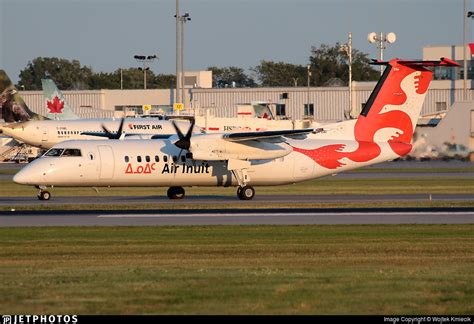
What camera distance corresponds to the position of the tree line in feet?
438

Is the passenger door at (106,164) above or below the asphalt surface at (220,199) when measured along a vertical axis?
above

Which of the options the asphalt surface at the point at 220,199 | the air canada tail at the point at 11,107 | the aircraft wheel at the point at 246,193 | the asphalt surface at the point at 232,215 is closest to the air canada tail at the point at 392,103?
the asphalt surface at the point at 220,199

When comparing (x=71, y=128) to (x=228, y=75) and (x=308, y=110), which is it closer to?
(x=308, y=110)

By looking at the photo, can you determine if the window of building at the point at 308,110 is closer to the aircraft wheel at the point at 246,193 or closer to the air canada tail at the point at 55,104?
the air canada tail at the point at 55,104

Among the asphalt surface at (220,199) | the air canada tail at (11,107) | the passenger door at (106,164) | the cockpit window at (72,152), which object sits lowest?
the asphalt surface at (220,199)

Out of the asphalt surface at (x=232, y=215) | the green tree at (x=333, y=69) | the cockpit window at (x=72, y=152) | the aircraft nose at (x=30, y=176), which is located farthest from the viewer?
the green tree at (x=333, y=69)

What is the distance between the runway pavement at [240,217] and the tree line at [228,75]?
10041cm

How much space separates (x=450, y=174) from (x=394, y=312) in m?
38.2

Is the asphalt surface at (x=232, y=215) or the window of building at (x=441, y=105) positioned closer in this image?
the asphalt surface at (x=232, y=215)

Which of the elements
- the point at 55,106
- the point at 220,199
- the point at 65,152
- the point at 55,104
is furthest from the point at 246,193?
the point at 55,104

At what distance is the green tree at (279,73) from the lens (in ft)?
458

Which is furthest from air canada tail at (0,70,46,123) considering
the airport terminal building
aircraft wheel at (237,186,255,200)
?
aircraft wheel at (237,186,255,200)

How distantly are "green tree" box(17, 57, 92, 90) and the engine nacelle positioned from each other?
114m

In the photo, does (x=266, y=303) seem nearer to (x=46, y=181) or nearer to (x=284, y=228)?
(x=284, y=228)
